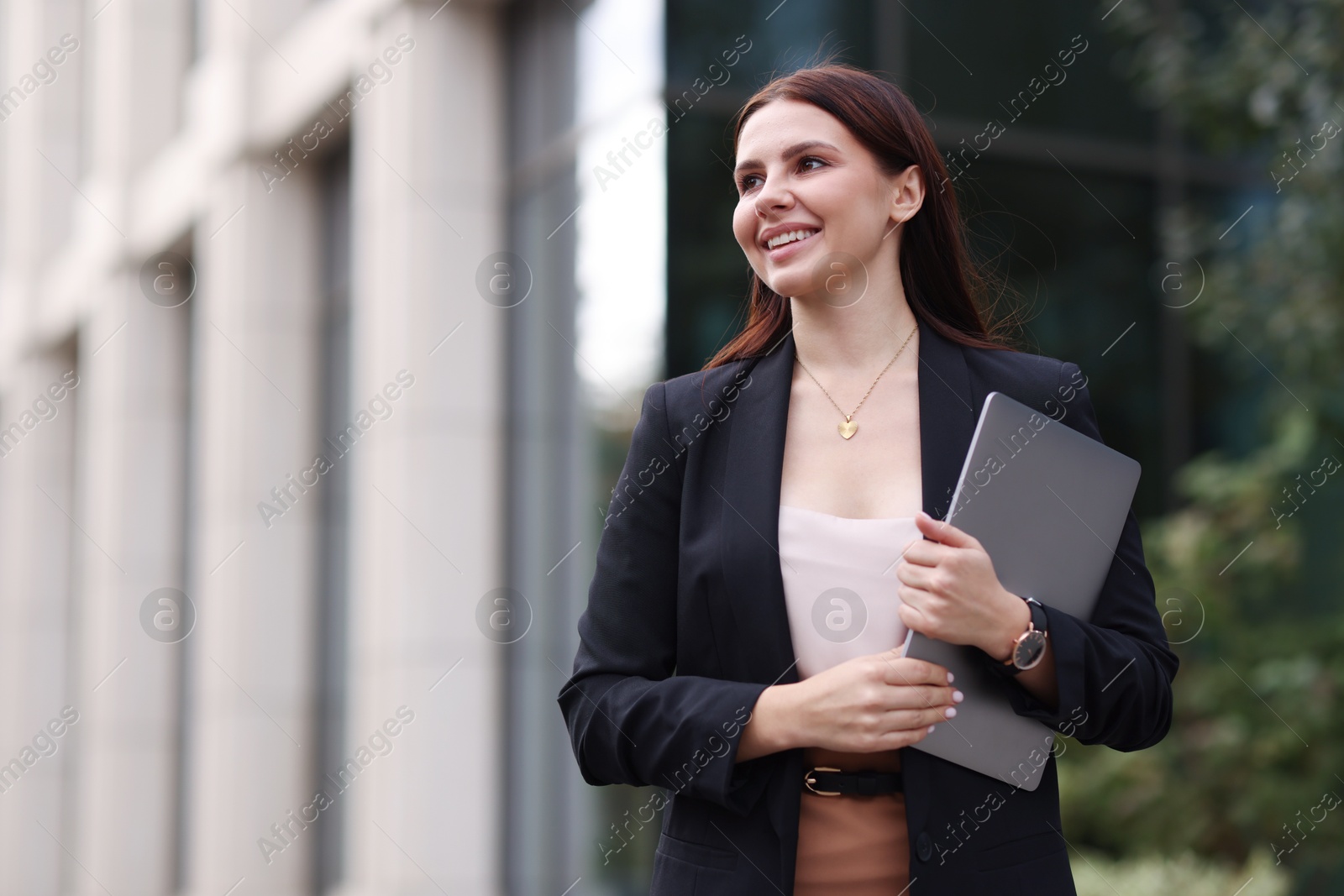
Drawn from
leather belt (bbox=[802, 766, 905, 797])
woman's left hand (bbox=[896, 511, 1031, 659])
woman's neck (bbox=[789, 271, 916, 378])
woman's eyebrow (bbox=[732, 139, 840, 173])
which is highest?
woman's eyebrow (bbox=[732, 139, 840, 173])

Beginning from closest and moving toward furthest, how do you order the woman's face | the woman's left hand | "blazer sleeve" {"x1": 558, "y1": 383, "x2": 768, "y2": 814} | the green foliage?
1. the woman's left hand
2. "blazer sleeve" {"x1": 558, "y1": 383, "x2": 768, "y2": 814}
3. the woman's face
4. the green foliage

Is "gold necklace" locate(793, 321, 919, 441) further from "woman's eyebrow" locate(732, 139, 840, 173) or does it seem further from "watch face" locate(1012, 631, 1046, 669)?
"watch face" locate(1012, 631, 1046, 669)

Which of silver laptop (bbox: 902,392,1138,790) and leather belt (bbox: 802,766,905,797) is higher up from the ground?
silver laptop (bbox: 902,392,1138,790)

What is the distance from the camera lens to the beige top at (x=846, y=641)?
2062mm

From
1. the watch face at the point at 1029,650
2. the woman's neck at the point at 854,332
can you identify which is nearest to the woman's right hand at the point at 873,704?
the watch face at the point at 1029,650

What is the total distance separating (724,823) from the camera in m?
2.11

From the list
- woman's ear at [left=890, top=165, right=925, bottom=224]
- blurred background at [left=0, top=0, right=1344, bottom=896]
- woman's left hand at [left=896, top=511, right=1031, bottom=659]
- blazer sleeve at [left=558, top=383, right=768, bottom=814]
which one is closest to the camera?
woman's left hand at [left=896, top=511, right=1031, bottom=659]

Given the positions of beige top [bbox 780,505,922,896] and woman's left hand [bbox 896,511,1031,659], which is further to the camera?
beige top [bbox 780,505,922,896]

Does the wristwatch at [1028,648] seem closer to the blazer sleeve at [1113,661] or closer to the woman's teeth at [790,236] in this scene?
the blazer sleeve at [1113,661]

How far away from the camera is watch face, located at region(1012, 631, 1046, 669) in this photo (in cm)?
197

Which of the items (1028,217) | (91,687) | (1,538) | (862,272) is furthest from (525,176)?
(1,538)

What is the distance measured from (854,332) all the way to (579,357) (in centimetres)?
575

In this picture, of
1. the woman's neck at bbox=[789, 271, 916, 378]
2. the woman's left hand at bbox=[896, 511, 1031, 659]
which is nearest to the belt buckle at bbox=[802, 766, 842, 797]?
the woman's left hand at bbox=[896, 511, 1031, 659]

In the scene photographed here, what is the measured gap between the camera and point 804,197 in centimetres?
218
